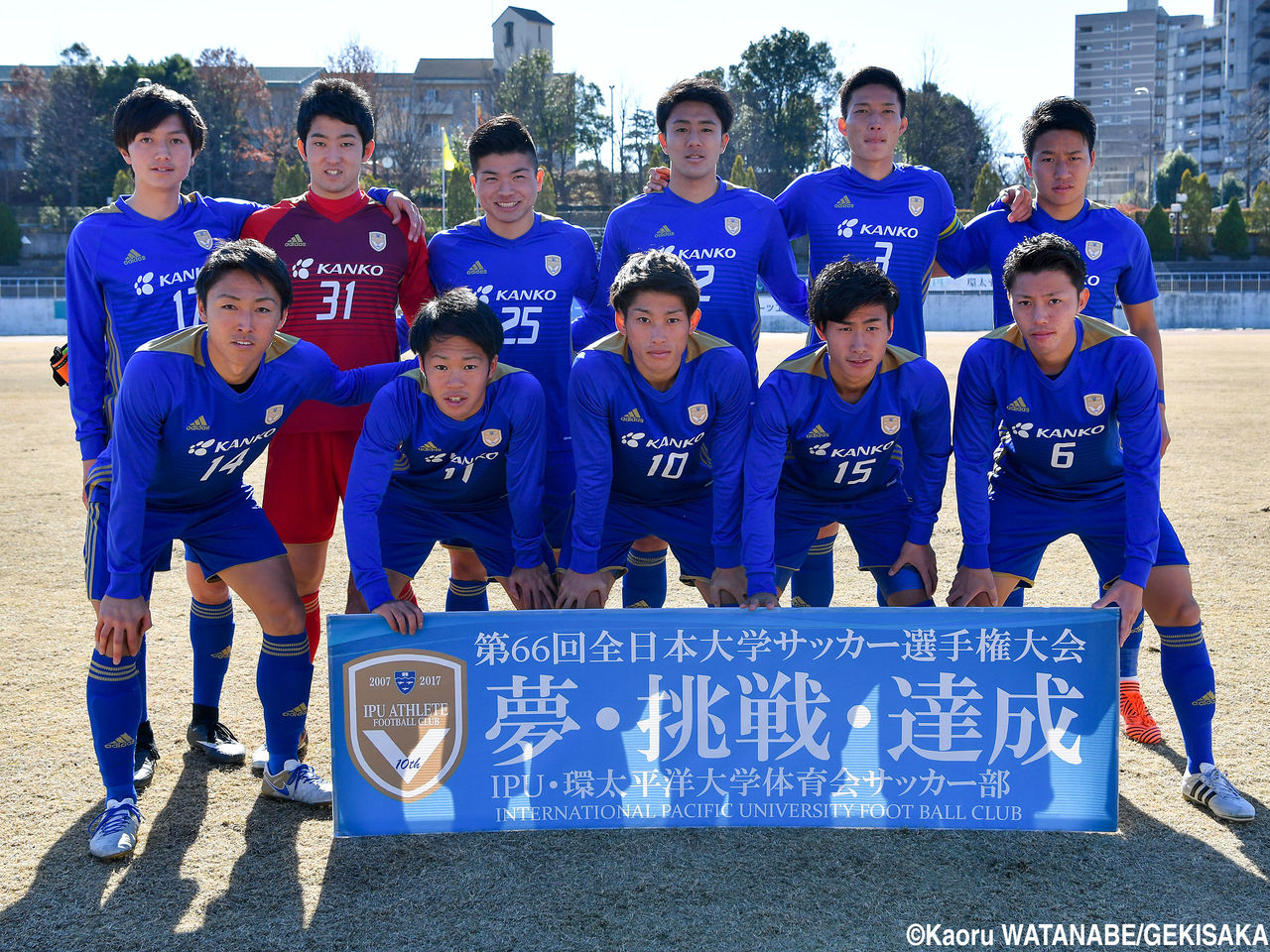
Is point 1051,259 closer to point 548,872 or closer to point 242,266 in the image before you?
point 548,872

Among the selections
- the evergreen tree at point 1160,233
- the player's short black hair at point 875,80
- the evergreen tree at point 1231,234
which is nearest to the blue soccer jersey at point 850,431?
the player's short black hair at point 875,80

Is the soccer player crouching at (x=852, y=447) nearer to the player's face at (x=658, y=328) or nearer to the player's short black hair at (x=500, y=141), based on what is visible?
the player's face at (x=658, y=328)

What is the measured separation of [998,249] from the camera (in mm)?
4484

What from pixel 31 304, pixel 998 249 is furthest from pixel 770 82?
pixel 998 249

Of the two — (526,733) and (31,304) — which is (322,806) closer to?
(526,733)

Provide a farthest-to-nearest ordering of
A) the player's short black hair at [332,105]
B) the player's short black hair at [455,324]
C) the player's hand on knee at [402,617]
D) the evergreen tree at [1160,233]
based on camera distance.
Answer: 1. the evergreen tree at [1160,233]
2. the player's short black hair at [332,105]
3. the player's short black hair at [455,324]
4. the player's hand on knee at [402,617]

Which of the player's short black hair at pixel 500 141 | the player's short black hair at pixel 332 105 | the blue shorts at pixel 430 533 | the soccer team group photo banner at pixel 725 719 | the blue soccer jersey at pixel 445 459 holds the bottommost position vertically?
the soccer team group photo banner at pixel 725 719

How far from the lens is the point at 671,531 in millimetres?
4059

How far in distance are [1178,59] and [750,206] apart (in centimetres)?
8907

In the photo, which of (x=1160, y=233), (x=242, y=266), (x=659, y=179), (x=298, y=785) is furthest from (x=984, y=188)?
(x=298, y=785)

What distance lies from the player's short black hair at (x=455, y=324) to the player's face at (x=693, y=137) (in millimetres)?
1276

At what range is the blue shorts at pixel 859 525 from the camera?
403 centimetres

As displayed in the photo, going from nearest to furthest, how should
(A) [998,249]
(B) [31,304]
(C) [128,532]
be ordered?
(C) [128,532] < (A) [998,249] < (B) [31,304]

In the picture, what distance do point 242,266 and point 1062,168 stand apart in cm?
324
